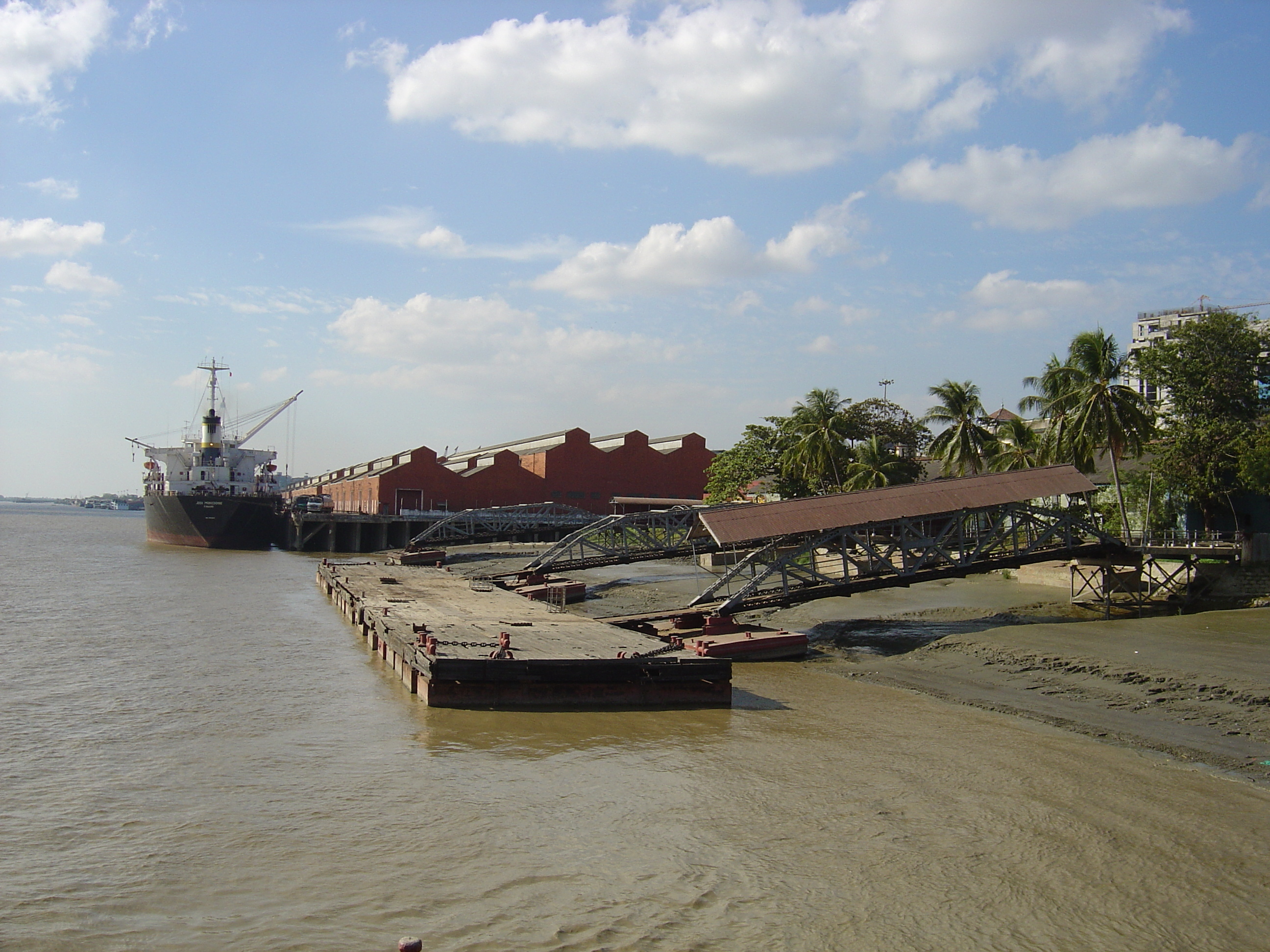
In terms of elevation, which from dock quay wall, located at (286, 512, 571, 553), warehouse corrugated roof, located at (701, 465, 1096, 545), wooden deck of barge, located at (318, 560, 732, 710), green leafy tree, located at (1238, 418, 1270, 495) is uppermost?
green leafy tree, located at (1238, 418, 1270, 495)

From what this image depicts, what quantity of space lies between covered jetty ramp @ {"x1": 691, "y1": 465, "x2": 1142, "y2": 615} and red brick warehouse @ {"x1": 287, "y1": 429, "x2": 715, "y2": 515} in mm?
56166

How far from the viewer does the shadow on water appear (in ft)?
80.4

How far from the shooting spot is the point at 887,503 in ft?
89.0

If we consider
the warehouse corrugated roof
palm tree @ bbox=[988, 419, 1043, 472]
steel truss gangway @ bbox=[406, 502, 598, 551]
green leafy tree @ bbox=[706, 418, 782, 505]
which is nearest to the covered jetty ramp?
the warehouse corrugated roof

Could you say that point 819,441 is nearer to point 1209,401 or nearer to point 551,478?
point 1209,401

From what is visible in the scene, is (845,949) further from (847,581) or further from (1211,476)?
(1211,476)

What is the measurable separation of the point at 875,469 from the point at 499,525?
32.8 meters

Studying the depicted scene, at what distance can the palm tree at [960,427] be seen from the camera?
1923 inches

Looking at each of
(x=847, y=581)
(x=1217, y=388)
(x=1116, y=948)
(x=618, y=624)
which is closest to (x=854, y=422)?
(x=1217, y=388)

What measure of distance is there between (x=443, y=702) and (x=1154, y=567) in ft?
90.5

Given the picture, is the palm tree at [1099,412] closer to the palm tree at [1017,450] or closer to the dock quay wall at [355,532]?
the palm tree at [1017,450]

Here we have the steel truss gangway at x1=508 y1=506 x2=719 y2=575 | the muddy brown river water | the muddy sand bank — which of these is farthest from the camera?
the steel truss gangway at x1=508 y1=506 x2=719 y2=575

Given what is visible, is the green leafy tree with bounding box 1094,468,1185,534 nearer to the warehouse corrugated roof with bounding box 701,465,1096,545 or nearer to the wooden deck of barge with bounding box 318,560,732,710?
the warehouse corrugated roof with bounding box 701,465,1096,545

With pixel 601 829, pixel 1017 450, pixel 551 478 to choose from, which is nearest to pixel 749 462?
pixel 1017 450
